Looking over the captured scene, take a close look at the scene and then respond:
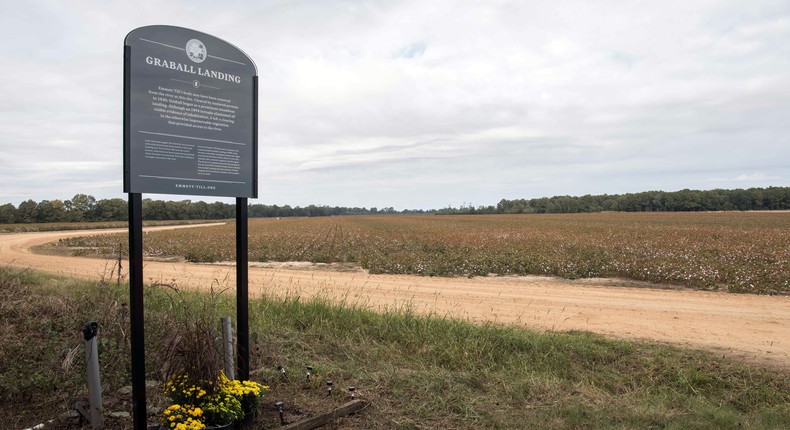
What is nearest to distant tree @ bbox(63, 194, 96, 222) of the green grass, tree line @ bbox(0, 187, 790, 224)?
tree line @ bbox(0, 187, 790, 224)

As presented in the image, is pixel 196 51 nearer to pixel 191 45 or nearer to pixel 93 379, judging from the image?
pixel 191 45

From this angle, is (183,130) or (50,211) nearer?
(183,130)

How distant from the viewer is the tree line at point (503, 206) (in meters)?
85.6

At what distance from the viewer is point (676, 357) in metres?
7.07

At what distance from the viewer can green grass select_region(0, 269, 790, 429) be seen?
4520mm

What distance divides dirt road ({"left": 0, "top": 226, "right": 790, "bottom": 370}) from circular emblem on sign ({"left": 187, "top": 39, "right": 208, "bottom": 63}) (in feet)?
19.2

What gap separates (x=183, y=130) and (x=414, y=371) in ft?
11.2

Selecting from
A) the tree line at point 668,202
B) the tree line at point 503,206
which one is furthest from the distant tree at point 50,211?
the tree line at point 668,202

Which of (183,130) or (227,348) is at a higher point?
(183,130)

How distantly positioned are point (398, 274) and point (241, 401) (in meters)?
14.4

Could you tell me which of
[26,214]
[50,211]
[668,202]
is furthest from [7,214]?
[668,202]

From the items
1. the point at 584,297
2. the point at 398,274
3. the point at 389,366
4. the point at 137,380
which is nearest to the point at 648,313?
the point at 584,297

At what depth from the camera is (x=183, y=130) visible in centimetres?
407

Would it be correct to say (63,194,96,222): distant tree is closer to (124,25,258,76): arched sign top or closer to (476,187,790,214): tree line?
(124,25,258,76): arched sign top
